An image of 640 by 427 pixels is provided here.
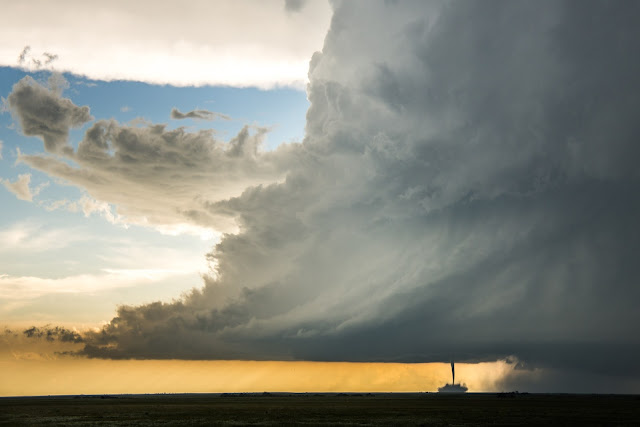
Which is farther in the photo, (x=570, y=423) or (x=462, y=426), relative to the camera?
(x=570, y=423)

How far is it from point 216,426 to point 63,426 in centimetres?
2966

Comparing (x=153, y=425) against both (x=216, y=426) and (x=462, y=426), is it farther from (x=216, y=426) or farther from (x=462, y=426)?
(x=462, y=426)

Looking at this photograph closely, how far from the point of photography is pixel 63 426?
9569cm

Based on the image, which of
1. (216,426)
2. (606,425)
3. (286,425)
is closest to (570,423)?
(606,425)

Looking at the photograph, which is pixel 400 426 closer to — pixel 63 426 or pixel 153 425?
pixel 153 425

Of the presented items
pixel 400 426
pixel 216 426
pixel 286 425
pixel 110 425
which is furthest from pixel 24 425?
pixel 400 426

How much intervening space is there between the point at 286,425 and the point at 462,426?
30.9 metres

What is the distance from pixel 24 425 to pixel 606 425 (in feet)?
348

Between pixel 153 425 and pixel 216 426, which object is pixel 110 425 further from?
pixel 216 426

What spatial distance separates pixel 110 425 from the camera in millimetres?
96375

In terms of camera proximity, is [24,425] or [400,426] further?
[24,425]

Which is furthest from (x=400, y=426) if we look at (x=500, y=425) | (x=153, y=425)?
(x=153, y=425)

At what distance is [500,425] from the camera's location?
89.9 metres

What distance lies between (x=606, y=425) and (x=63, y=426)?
98.3 m
